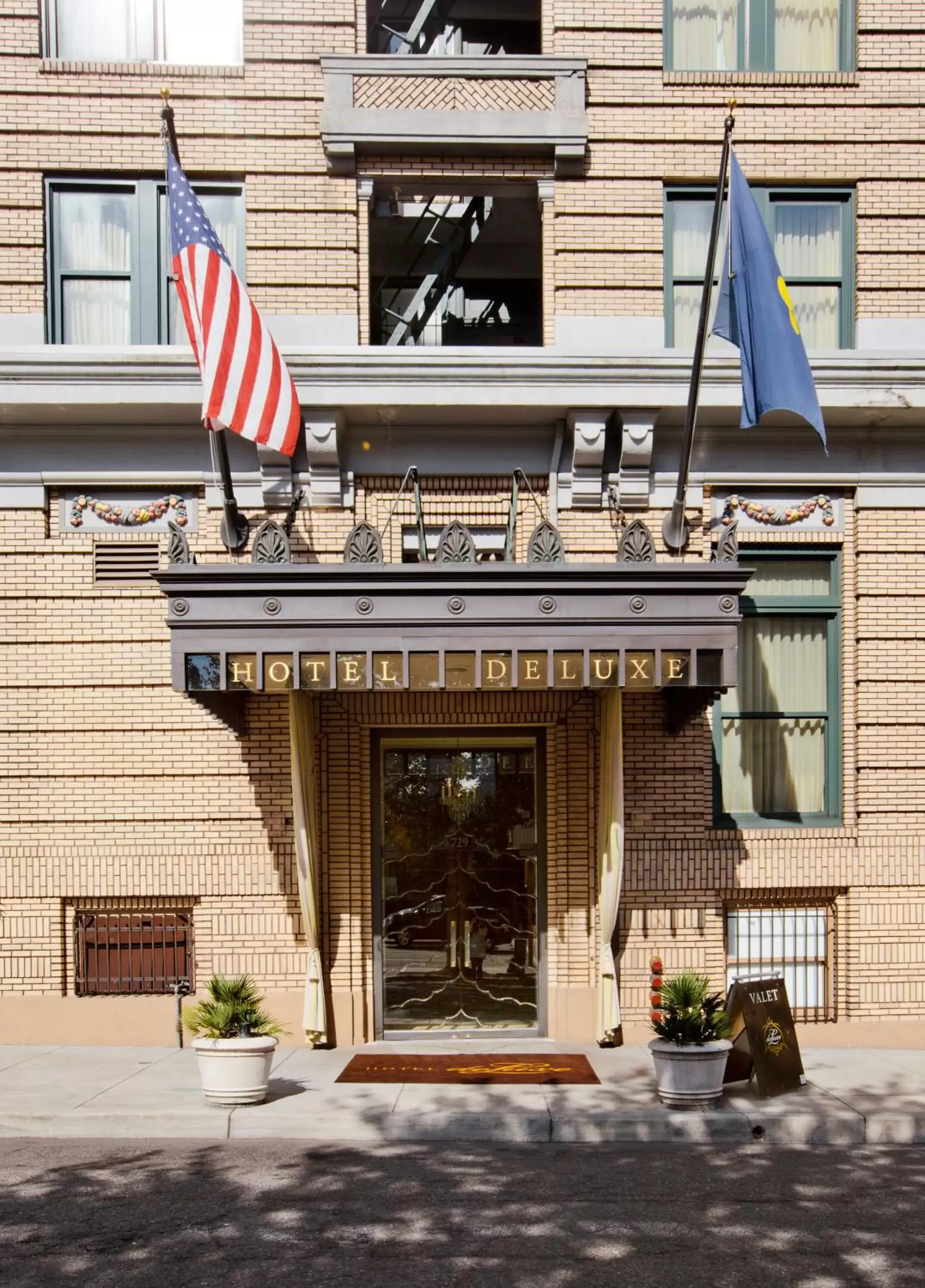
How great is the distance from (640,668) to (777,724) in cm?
287

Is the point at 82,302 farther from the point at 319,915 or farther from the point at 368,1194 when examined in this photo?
the point at 368,1194

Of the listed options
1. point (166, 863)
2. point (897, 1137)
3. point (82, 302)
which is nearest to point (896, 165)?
point (82, 302)

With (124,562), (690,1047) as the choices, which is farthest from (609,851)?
(124,562)

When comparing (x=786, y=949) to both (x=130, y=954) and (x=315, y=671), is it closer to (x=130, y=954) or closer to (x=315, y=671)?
(x=315, y=671)

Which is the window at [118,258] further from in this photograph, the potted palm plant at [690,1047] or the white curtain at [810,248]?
the potted palm plant at [690,1047]

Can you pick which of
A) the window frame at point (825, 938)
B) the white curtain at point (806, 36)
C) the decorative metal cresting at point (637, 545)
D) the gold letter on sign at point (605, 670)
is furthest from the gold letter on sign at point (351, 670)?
the white curtain at point (806, 36)

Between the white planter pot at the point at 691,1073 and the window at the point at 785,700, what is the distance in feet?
11.6

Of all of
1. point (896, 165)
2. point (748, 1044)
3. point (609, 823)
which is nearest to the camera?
point (748, 1044)

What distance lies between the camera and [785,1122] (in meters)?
10.1

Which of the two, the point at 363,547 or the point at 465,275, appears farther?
the point at 465,275

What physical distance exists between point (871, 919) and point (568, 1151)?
5.02 m

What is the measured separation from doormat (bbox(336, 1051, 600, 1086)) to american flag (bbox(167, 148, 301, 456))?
5910 millimetres

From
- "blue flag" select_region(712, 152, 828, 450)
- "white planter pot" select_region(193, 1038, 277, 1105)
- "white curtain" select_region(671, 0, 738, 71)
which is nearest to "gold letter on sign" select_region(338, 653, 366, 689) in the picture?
"white planter pot" select_region(193, 1038, 277, 1105)

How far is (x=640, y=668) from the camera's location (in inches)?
451
